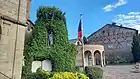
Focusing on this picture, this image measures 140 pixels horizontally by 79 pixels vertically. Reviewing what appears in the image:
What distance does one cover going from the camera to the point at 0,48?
6.82 m

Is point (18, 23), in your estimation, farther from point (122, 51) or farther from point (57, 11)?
point (122, 51)

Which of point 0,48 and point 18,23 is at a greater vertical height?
point 18,23

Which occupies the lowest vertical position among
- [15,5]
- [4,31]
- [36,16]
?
[4,31]

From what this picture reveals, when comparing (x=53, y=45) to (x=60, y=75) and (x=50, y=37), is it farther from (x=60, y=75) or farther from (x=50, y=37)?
(x=60, y=75)

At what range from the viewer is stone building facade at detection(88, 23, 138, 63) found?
44.2 m

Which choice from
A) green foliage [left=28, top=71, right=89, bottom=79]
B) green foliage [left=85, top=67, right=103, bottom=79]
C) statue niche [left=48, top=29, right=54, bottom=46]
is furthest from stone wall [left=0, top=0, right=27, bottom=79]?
statue niche [left=48, top=29, right=54, bottom=46]

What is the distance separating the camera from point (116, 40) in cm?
4738

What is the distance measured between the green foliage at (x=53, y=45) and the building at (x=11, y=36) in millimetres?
11134

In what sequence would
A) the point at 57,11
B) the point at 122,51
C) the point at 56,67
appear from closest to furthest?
the point at 56,67 < the point at 57,11 < the point at 122,51

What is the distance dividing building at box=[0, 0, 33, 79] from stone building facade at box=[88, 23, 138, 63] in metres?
38.4

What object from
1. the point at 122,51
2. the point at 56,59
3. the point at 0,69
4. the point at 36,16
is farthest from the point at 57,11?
the point at 122,51

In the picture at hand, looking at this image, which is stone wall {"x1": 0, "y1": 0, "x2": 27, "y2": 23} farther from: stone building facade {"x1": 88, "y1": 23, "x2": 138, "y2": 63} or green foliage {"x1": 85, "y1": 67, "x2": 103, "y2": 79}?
stone building facade {"x1": 88, "y1": 23, "x2": 138, "y2": 63}

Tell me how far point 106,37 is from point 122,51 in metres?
6.35

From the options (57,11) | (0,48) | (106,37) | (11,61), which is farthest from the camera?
(106,37)
